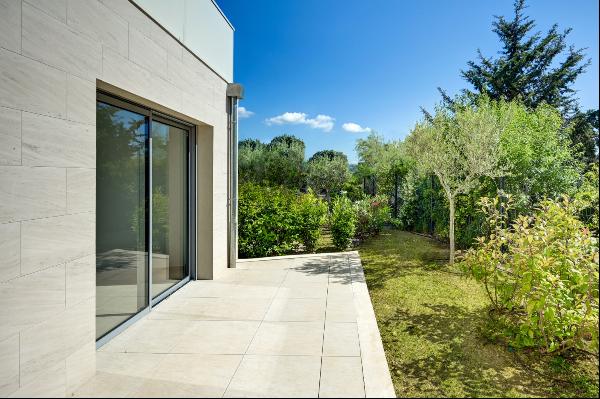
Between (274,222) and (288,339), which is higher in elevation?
(274,222)

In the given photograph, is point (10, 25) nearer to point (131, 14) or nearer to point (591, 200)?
Answer: point (131, 14)

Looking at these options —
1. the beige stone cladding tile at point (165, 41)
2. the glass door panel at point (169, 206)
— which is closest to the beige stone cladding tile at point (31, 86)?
the beige stone cladding tile at point (165, 41)

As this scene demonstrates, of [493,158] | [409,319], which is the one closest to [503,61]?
[493,158]

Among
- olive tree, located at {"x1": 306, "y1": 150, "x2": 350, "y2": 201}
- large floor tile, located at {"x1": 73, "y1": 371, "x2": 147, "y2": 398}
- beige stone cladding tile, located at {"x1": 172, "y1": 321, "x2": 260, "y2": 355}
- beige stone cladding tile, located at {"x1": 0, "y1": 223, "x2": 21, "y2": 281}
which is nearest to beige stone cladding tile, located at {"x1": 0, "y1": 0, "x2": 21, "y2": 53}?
beige stone cladding tile, located at {"x1": 0, "y1": 223, "x2": 21, "y2": 281}

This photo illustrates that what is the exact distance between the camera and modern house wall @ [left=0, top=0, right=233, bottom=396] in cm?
286

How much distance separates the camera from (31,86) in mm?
3008

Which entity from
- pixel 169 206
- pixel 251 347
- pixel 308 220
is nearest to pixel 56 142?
pixel 251 347

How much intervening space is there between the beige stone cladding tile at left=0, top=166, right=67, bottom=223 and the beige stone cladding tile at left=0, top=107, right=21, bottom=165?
7cm

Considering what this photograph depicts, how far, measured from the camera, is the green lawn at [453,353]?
3.78 metres

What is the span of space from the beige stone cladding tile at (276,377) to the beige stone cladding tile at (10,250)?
193 cm

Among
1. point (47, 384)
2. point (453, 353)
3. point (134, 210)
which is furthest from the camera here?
point (134, 210)

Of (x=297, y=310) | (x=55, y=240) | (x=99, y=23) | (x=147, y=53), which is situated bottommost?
(x=297, y=310)

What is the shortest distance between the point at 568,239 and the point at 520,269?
67 centimetres

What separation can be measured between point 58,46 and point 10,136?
0.92 m
